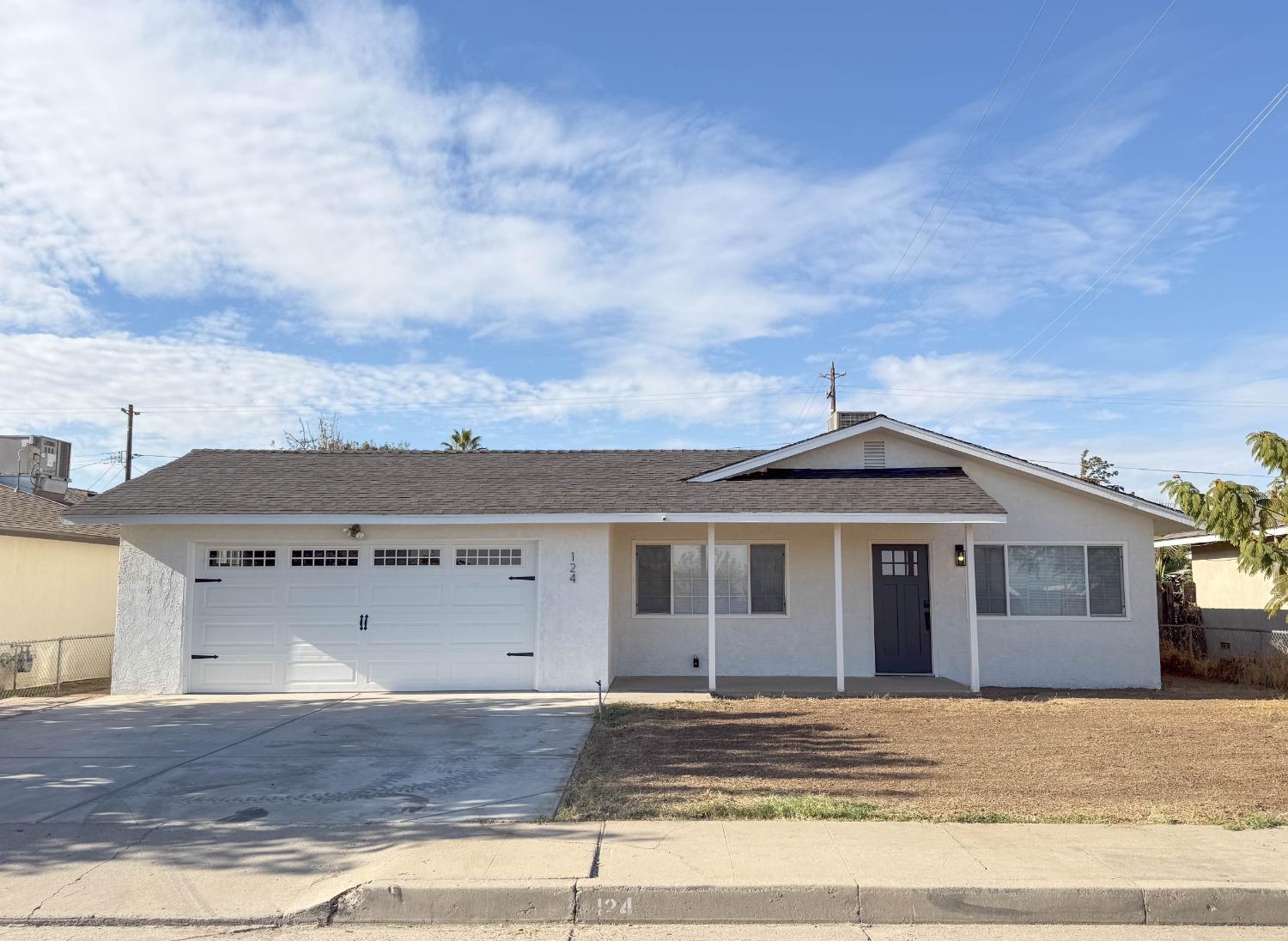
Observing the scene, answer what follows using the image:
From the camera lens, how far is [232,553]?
14953 mm

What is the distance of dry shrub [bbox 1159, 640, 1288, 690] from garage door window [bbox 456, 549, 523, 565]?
39.8 ft

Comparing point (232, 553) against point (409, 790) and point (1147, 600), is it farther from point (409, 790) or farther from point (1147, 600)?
point (1147, 600)

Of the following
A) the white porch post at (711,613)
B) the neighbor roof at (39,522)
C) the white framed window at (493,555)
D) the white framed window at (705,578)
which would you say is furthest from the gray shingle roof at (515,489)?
the neighbor roof at (39,522)

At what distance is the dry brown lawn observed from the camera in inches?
298

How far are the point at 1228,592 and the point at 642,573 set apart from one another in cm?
1313

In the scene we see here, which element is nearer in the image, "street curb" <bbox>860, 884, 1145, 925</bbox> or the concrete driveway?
"street curb" <bbox>860, 884, 1145, 925</bbox>

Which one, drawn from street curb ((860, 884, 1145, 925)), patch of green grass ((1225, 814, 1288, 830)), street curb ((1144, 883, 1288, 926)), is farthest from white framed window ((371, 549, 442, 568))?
street curb ((1144, 883, 1288, 926))

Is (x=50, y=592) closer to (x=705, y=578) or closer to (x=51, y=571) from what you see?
(x=51, y=571)

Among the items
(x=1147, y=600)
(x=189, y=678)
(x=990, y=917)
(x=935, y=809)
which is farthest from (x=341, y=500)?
(x=1147, y=600)

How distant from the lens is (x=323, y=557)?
14945 mm

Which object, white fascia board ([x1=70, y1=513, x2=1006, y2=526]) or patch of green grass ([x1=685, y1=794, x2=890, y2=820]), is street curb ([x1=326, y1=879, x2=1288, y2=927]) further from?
white fascia board ([x1=70, y1=513, x2=1006, y2=526])

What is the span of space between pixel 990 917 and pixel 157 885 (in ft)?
16.4

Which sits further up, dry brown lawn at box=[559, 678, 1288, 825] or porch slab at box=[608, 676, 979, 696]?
porch slab at box=[608, 676, 979, 696]

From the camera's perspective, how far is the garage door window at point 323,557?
14922mm
